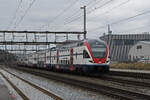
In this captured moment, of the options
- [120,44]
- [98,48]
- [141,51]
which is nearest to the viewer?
[98,48]

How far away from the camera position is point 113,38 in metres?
102

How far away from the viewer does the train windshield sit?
2316cm

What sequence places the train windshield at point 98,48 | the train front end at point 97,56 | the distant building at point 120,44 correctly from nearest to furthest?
the train front end at point 97,56 → the train windshield at point 98,48 → the distant building at point 120,44

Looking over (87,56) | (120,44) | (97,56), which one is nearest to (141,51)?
(120,44)

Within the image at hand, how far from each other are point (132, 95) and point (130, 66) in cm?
2727

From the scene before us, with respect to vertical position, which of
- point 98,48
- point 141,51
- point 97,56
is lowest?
point 97,56

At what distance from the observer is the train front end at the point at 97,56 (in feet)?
75.0

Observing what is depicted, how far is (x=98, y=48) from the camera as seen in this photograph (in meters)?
23.4

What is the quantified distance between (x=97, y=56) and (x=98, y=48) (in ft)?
2.57

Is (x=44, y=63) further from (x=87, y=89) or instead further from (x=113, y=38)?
(x=113, y=38)

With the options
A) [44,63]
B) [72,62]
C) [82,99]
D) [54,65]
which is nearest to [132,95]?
[82,99]

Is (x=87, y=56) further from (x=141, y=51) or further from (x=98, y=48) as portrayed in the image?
(x=141, y=51)

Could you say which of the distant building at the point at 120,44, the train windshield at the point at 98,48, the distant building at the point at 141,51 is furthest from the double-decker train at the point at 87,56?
the distant building at the point at 120,44

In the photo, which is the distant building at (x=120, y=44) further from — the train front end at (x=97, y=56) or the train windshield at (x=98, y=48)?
the train front end at (x=97, y=56)
